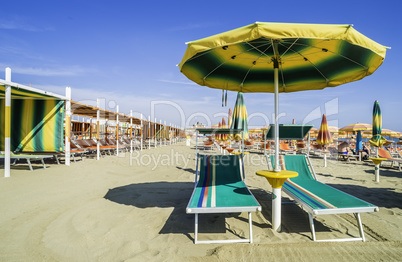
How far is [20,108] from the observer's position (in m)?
7.31

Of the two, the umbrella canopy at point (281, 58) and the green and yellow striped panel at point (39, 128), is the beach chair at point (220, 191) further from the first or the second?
the green and yellow striped panel at point (39, 128)

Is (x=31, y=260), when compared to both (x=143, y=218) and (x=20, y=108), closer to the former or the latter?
(x=143, y=218)

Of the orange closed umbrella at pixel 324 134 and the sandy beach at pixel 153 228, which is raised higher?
the orange closed umbrella at pixel 324 134

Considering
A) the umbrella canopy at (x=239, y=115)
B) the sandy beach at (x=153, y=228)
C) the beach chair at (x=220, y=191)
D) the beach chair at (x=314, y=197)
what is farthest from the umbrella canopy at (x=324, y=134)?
the beach chair at (x=220, y=191)

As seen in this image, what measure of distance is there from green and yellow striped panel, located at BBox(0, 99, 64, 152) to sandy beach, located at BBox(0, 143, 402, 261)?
2900mm

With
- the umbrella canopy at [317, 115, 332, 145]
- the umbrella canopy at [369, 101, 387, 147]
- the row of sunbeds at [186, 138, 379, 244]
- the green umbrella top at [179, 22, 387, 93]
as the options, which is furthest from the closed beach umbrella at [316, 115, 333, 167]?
the green umbrella top at [179, 22, 387, 93]

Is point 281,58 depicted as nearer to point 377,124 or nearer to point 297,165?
point 297,165

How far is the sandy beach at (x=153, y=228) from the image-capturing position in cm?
205

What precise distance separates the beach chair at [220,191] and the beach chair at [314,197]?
1.95 ft

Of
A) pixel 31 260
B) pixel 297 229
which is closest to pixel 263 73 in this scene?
pixel 297 229

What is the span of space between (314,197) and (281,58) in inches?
80.9

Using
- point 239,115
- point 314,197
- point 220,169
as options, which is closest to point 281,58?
point 314,197

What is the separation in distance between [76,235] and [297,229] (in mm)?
2704

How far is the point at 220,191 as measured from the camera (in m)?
3.08
